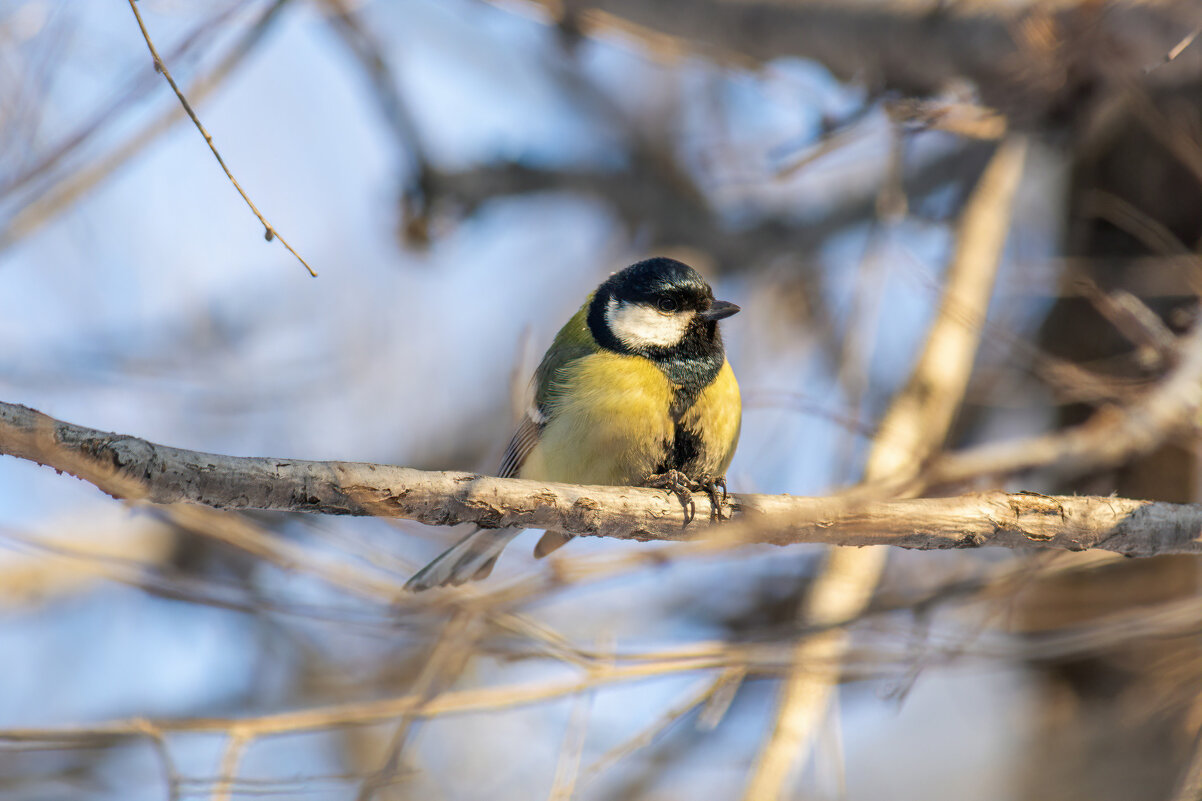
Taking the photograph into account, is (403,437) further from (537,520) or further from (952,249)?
(537,520)

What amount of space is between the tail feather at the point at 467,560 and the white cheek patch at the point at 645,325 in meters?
0.88

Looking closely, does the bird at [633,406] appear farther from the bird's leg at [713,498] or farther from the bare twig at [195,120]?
the bare twig at [195,120]

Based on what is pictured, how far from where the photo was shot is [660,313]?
3.80 meters

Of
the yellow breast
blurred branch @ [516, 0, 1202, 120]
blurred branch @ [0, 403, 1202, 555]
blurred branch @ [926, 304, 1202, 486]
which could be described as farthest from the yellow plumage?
blurred branch @ [516, 0, 1202, 120]

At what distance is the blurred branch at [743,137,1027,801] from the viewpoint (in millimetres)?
3193

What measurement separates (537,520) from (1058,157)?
14.5 ft

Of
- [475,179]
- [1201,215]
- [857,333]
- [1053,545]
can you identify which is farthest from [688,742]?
[1201,215]

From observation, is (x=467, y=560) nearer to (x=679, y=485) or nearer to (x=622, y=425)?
(x=622, y=425)

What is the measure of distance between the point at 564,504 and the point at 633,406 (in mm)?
1011

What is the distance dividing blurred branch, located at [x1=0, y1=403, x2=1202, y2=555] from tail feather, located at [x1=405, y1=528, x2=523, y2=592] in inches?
38.0

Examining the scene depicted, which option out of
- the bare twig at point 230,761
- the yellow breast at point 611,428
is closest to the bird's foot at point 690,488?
the yellow breast at point 611,428

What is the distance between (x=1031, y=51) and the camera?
396cm

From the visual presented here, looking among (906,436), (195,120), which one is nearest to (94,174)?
(195,120)

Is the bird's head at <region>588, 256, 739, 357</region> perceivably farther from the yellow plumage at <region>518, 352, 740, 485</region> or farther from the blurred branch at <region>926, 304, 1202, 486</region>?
the blurred branch at <region>926, 304, 1202, 486</region>
